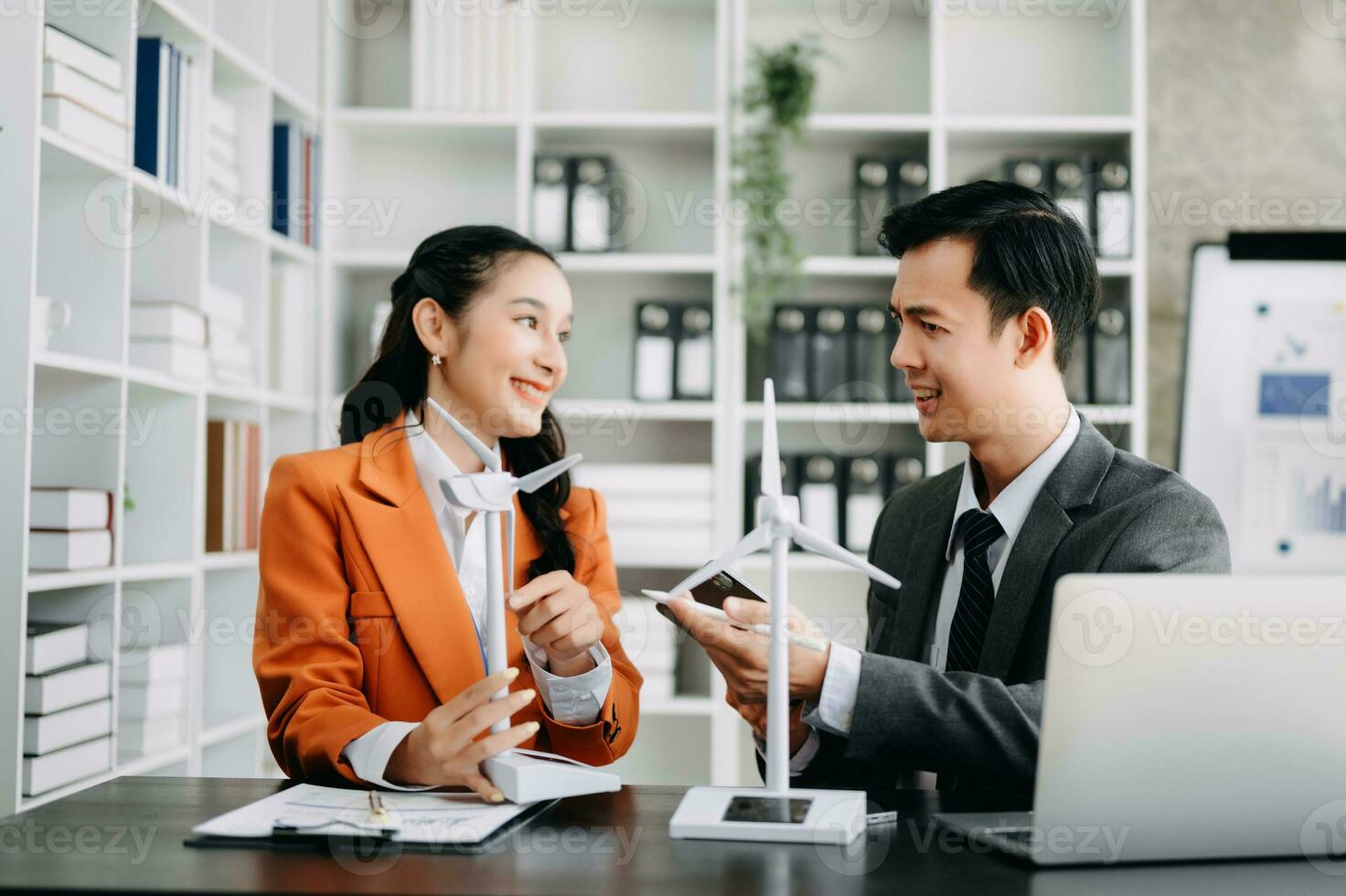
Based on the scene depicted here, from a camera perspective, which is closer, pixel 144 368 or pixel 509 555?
pixel 509 555

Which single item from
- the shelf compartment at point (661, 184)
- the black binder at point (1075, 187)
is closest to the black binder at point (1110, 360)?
the black binder at point (1075, 187)

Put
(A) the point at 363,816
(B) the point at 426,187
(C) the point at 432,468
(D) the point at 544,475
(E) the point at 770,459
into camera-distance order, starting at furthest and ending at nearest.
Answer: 1. (B) the point at 426,187
2. (C) the point at 432,468
3. (D) the point at 544,475
4. (E) the point at 770,459
5. (A) the point at 363,816

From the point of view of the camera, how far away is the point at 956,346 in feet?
6.53

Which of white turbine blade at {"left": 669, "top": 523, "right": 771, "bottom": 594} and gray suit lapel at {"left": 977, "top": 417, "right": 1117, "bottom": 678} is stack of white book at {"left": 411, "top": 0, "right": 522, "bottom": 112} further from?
white turbine blade at {"left": 669, "top": 523, "right": 771, "bottom": 594}

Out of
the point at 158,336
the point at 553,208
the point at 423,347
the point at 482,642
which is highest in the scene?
the point at 553,208

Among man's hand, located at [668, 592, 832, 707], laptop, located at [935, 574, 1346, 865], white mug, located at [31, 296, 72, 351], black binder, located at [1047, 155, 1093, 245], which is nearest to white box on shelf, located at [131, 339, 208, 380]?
white mug, located at [31, 296, 72, 351]

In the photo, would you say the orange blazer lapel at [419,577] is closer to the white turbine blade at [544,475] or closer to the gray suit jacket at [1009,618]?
the white turbine blade at [544,475]

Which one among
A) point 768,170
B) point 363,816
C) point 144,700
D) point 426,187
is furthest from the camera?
point 426,187

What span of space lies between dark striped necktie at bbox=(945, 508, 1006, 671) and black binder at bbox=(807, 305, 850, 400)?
5.77 feet

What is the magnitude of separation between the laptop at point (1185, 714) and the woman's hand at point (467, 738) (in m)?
0.59

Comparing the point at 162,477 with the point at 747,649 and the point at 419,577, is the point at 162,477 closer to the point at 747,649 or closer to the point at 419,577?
the point at 419,577

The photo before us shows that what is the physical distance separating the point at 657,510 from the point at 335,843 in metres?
2.49

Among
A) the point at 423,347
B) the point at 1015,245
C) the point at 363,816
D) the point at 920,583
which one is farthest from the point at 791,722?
the point at 423,347

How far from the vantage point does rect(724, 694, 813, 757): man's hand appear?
1.69m
